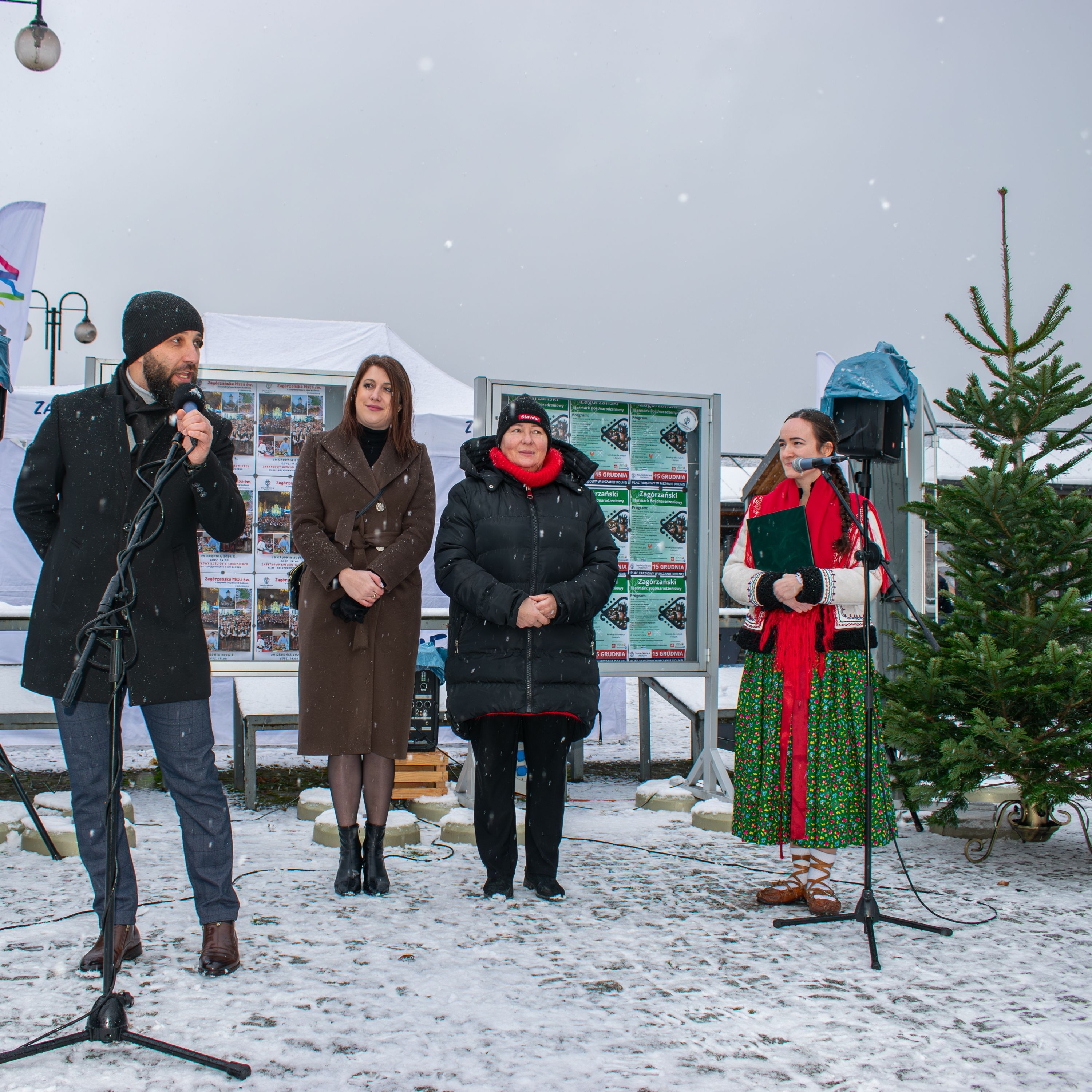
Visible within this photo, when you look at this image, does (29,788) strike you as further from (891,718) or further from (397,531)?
(891,718)

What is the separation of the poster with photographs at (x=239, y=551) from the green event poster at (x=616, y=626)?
205 cm

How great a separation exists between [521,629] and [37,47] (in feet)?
25.2

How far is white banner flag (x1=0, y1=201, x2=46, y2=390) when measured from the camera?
18.7 ft

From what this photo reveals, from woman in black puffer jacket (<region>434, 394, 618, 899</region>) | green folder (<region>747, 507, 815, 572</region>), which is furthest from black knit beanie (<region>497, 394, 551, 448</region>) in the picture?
green folder (<region>747, 507, 815, 572</region>)

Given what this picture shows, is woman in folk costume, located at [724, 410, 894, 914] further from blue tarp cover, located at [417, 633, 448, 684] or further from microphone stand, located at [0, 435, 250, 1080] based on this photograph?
blue tarp cover, located at [417, 633, 448, 684]

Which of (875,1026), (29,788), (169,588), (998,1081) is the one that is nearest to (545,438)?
(169,588)

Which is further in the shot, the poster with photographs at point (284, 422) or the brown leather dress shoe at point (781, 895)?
the poster with photographs at point (284, 422)

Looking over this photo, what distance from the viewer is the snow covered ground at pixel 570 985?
2.11 metres

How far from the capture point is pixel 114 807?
2.14m

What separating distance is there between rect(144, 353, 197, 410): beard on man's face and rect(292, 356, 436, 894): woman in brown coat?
101 centimetres

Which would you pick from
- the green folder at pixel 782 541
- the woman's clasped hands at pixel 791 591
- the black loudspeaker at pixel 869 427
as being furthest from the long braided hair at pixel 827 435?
the black loudspeaker at pixel 869 427

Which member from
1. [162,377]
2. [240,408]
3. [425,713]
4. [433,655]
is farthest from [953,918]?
[240,408]

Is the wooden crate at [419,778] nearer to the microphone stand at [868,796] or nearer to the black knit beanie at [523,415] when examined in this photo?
the black knit beanie at [523,415]

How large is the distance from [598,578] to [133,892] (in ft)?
6.20
